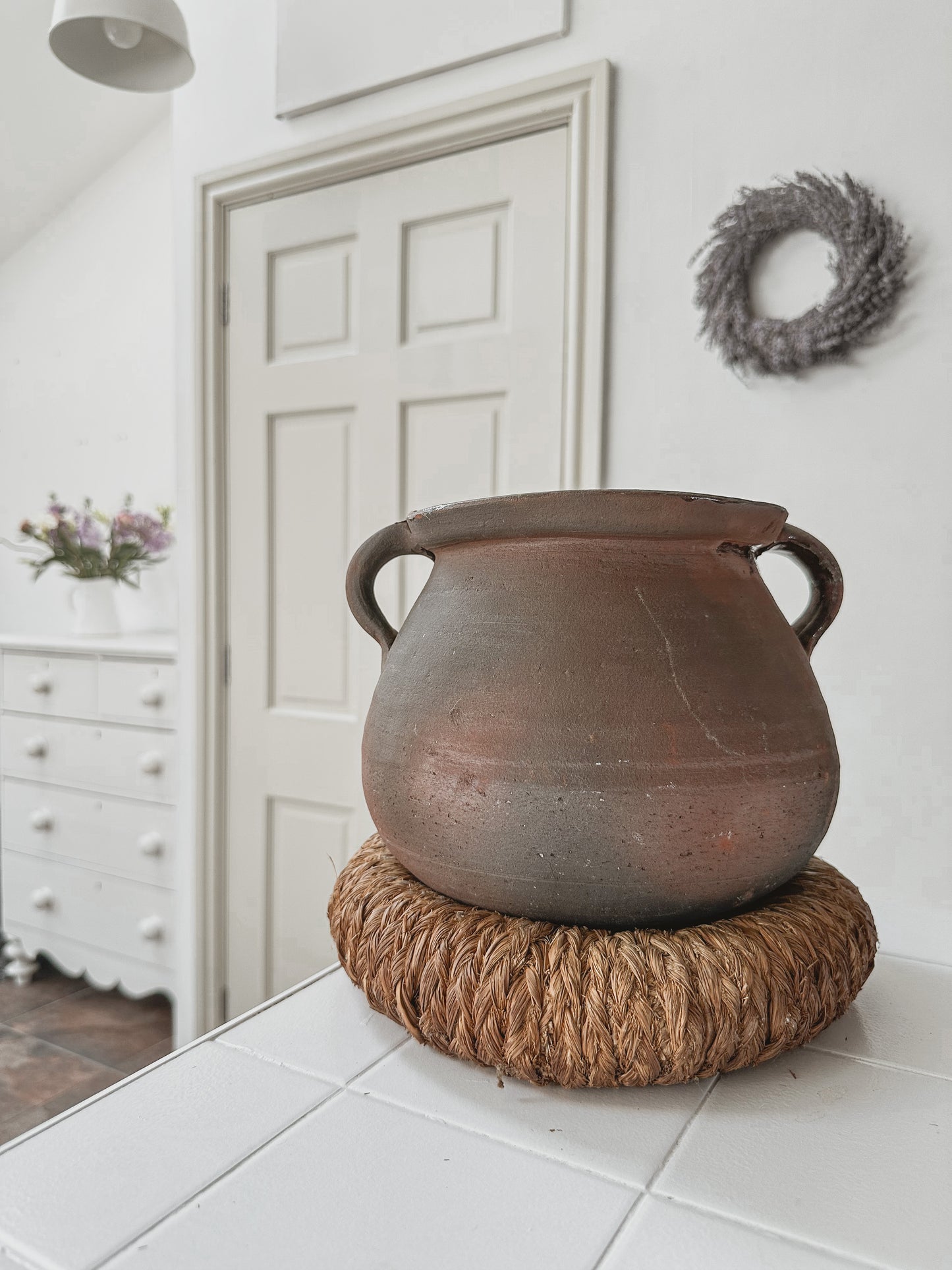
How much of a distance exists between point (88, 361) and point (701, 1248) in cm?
322

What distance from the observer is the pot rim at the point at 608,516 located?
0.58 metres

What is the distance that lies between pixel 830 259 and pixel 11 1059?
2459mm

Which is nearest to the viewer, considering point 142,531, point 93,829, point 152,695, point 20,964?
point 152,695

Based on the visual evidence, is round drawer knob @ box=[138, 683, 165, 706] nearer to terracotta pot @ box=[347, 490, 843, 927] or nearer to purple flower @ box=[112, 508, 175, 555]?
purple flower @ box=[112, 508, 175, 555]

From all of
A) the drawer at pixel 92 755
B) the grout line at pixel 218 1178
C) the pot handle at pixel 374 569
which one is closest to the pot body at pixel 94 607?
the drawer at pixel 92 755

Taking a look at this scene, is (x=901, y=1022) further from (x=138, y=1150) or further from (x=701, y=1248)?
(x=138, y=1150)

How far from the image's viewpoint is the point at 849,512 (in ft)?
4.42

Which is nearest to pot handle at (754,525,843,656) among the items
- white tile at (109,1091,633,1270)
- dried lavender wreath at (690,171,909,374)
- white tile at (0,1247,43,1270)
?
white tile at (109,1091,633,1270)

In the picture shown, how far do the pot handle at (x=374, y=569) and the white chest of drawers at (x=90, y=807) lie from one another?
1526 millimetres

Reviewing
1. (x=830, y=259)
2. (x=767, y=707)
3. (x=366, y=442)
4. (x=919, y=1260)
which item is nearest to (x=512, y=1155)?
(x=919, y=1260)

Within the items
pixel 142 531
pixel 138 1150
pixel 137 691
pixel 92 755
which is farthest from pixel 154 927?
pixel 138 1150

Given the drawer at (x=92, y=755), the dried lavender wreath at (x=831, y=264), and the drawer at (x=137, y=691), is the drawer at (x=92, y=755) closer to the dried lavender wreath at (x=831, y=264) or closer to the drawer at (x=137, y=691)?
the drawer at (x=137, y=691)

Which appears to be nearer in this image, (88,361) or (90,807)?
(90,807)

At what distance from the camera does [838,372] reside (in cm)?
136
